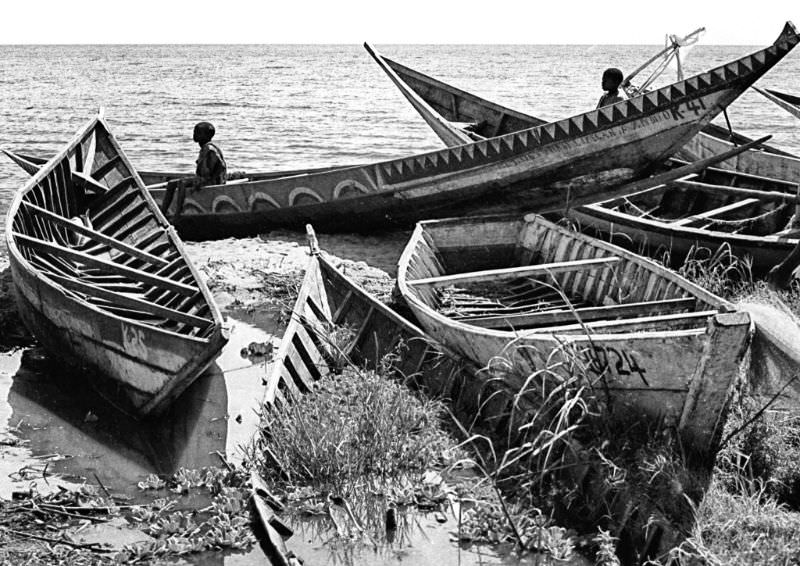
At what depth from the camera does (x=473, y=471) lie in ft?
18.6

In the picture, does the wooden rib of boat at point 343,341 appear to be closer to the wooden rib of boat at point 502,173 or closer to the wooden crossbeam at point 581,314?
the wooden crossbeam at point 581,314

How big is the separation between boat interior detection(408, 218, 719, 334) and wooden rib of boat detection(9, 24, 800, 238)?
1286 mm

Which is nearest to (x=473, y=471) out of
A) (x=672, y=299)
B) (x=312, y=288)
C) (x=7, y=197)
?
(x=672, y=299)

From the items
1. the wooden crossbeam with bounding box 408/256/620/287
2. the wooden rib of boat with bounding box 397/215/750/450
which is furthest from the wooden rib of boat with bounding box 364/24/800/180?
the wooden crossbeam with bounding box 408/256/620/287

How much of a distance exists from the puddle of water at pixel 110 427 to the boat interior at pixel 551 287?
1770 millimetres

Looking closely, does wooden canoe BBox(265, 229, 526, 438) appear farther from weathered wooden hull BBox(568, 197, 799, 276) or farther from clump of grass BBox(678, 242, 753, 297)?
weathered wooden hull BBox(568, 197, 799, 276)

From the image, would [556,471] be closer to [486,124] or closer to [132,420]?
[132,420]

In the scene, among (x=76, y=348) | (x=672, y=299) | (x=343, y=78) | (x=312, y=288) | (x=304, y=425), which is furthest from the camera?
(x=343, y=78)

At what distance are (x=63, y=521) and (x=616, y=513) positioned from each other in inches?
127

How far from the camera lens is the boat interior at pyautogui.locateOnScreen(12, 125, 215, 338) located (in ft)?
24.0

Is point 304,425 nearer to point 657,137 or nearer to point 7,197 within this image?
point 657,137

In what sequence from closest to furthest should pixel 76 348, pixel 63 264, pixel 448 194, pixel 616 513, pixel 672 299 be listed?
pixel 616 513, pixel 672 299, pixel 76 348, pixel 63 264, pixel 448 194

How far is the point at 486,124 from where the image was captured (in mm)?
13258

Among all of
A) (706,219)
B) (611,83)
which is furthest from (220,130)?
(706,219)
